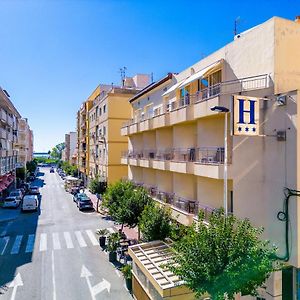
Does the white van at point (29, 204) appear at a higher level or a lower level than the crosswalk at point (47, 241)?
higher

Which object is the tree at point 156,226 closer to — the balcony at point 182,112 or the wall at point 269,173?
the wall at point 269,173

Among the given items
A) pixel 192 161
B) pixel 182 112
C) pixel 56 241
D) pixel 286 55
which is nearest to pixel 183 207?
pixel 192 161

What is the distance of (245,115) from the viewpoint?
35.9 feet

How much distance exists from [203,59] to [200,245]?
35.6 feet

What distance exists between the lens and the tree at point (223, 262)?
8812 mm

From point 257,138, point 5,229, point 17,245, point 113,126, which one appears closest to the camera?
point 257,138

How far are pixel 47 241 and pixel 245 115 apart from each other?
19.6 meters

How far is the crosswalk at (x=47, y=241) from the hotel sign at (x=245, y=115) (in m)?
16.6

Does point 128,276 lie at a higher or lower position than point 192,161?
lower

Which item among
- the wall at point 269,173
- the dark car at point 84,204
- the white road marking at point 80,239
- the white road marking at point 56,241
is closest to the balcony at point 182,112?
the wall at point 269,173

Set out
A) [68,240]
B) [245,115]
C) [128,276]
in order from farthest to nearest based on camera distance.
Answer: [68,240], [128,276], [245,115]

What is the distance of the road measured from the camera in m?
15.2

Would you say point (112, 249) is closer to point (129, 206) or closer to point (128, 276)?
point (129, 206)

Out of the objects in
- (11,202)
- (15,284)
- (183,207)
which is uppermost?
(183,207)
